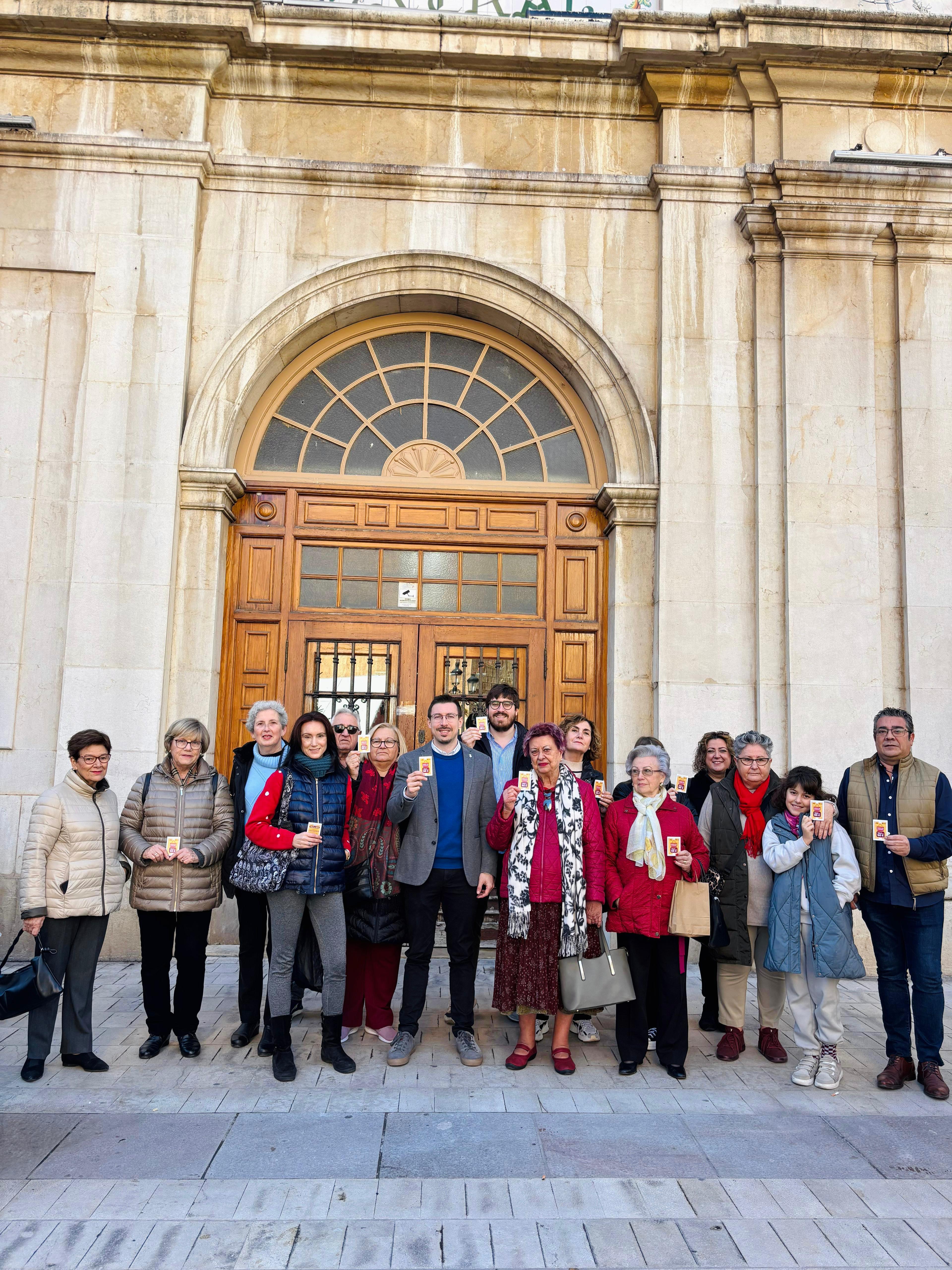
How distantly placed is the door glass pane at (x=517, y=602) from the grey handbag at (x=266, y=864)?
13.6 ft

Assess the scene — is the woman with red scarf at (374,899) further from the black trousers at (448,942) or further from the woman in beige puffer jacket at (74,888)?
the woman in beige puffer jacket at (74,888)

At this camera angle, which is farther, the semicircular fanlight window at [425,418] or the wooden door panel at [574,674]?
the semicircular fanlight window at [425,418]

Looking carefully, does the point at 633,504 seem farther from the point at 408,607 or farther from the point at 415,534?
the point at 408,607

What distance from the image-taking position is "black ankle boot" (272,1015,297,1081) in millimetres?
5074

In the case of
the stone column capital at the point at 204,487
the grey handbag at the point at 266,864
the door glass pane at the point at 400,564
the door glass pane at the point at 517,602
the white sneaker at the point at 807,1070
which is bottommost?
the white sneaker at the point at 807,1070

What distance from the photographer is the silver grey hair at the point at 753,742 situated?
231 inches

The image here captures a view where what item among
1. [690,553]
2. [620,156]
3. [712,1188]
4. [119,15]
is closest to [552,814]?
[712,1188]

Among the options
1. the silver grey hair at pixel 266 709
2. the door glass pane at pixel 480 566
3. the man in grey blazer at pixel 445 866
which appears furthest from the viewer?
the door glass pane at pixel 480 566

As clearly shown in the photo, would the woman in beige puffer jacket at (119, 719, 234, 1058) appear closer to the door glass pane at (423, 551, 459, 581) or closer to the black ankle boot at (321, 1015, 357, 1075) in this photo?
the black ankle boot at (321, 1015, 357, 1075)

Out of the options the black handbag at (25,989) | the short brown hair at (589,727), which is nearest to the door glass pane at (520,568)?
the short brown hair at (589,727)

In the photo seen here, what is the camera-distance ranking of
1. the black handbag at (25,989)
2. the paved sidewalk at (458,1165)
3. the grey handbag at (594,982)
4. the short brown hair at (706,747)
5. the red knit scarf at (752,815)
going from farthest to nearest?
the short brown hair at (706,747) → the red knit scarf at (752,815) → the grey handbag at (594,982) → the black handbag at (25,989) → the paved sidewalk at (458,1165)

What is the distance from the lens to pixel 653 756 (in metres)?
5.46

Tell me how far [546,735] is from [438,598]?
3.85 m

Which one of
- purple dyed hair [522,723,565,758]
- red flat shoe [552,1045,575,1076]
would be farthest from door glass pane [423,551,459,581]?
red flat shoe [552,1045,575,1076]
